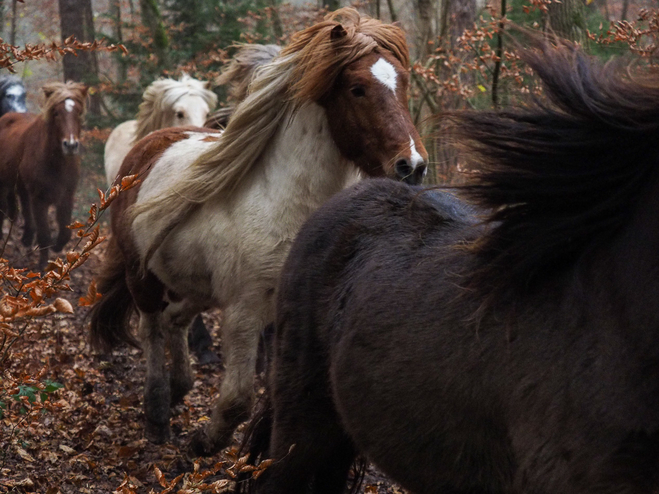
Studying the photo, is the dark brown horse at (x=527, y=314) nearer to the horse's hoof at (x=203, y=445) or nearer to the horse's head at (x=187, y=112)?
the horse's hoof at (x=203, y=445)

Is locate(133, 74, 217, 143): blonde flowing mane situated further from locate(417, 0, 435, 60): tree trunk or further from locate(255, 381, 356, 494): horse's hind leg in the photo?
locate(255, 381, 356, 494): horse's hind leg

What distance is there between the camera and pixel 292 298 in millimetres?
3586

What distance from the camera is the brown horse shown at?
456 inches

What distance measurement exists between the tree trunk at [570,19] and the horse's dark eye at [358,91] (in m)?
3.51

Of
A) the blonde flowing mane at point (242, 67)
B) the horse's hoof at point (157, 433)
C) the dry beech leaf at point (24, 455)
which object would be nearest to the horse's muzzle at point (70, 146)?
the blonde flowing mane at point (242, 67)

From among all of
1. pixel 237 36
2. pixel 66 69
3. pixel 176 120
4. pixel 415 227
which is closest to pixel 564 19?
pixel 176 120

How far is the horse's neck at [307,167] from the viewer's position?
16.2 feet

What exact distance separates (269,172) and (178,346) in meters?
2.22

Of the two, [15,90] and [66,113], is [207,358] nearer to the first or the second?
[66,113]

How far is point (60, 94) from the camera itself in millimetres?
11688

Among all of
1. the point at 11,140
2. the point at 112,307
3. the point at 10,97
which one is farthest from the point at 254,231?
the point at 10,97

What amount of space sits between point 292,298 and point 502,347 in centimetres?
133

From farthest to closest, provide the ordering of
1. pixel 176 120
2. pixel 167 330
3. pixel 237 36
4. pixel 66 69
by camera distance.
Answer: pixel 66 69 < pixel 237 36 < pixel 176 120 < pixel 167 330

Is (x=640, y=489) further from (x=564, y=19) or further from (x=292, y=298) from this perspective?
(x=564, y=19)
